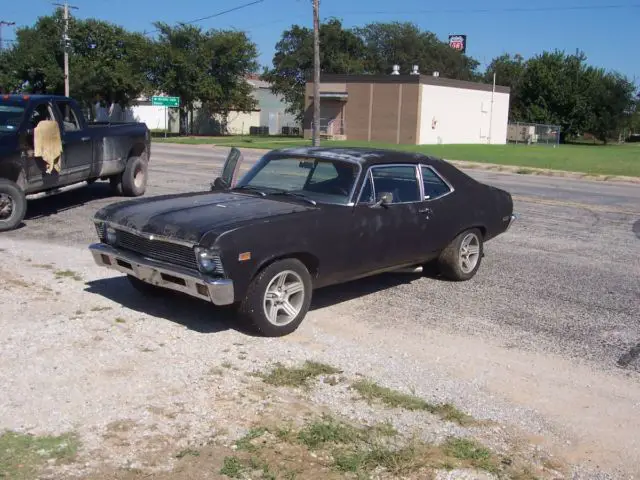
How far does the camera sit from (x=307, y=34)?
252 ft

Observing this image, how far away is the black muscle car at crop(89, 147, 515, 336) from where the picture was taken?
215 inches

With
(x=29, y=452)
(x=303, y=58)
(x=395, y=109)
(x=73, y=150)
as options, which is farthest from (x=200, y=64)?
(x=29, y=452)

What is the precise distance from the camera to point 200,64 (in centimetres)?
5675

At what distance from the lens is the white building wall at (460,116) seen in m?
53.4

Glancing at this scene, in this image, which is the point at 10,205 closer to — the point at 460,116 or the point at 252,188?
the point at 252,188

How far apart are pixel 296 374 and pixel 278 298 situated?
0.91m

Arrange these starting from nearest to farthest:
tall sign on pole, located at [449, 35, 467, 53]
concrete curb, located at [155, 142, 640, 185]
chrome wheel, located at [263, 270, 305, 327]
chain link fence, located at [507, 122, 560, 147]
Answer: chrome wheel, located at [263, 270, 305, 327], concrete curb, located at [155, 142, 640, 185], chain link fence, located at [507, 122, 560, 147], tall sign on pole, located at [449, 35, 467, 53]

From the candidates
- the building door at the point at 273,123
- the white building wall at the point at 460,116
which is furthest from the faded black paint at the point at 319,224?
the building door at the point at 273,123

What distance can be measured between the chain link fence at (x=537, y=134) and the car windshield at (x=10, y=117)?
59050 mm

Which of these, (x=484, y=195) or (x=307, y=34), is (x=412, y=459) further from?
(x=307, y=34)

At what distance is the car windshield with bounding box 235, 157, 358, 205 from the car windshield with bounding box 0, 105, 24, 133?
16.9ft

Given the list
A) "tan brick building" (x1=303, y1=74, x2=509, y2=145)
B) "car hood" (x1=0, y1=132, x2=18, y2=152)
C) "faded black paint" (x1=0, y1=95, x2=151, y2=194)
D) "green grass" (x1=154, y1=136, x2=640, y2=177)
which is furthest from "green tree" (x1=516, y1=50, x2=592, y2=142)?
"car hood" (x1=0, y1=132, x2=18, y2=152)

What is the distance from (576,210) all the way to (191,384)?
1146 centimetres

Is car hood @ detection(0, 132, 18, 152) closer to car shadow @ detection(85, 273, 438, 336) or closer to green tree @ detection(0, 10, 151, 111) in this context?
car shadow @ detection(85, 273, 438, 336)
